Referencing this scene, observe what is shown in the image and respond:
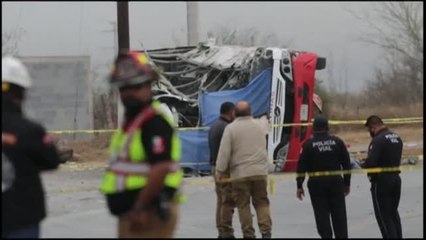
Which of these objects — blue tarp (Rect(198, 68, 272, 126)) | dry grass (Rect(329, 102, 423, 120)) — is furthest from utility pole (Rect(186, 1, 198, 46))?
dry grass (Rect(329, 102, 423, 120))

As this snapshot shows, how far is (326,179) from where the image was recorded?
8062 mm

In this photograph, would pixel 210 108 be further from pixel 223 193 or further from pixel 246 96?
pixel 223 193

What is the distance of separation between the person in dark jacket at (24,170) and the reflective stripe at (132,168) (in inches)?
16.0

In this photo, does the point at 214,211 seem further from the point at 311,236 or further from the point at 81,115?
the point at 81,115

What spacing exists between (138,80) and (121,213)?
0.75 metres

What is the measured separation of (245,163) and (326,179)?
88cm

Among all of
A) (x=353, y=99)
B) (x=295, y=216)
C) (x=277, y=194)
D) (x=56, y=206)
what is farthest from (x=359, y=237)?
(x=353, y=99)

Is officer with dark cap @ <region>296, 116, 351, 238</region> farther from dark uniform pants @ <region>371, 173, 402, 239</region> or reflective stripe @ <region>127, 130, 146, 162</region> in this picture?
reflective stripe @ <region>127, 130, 146, 162</region>

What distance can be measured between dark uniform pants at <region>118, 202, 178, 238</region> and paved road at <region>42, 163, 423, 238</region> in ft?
0.98

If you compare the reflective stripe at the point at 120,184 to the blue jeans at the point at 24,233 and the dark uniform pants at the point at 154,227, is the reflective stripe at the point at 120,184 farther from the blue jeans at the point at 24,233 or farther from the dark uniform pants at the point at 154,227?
the blue jeans at the point at 24,233

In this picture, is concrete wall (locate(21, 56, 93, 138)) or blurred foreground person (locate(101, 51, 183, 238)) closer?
blurred foreground person (locate(101, 51, 183, 238))

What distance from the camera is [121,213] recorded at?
4.32m

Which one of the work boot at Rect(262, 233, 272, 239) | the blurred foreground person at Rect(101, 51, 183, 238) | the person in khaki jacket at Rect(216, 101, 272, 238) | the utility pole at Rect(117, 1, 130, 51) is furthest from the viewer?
the utility pole at Rect(117, 1, 130, 51)

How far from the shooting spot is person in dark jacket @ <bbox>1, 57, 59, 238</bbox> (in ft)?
14.3
